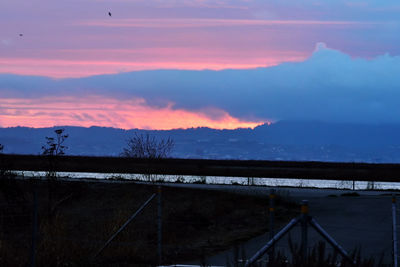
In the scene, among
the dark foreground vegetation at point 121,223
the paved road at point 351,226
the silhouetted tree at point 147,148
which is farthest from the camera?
the silhouetted tree at point 147,148

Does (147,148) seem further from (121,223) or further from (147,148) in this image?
(121,223)

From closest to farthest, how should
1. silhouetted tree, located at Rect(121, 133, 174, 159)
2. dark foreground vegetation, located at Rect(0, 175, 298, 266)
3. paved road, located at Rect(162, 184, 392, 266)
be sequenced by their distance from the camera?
dark foreground vegetation, located at Rect(0, 175, 298, 266)
paved road, located at Rect(162, 184, 392, 266)
silhouetted tree, located at Rect(121, 133, 174, 159)

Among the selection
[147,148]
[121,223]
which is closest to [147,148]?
[147,148]

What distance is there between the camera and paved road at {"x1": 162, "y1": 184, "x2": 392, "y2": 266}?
60.1ft

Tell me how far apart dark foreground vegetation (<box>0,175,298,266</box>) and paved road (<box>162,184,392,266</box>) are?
1.02 m

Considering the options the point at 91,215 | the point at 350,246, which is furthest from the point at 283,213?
the point at 91,215

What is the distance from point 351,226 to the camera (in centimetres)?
2228

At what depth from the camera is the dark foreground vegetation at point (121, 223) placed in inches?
676

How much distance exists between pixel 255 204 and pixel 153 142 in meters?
19.2

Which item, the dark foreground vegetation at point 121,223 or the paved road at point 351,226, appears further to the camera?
the paved road at point 351,226

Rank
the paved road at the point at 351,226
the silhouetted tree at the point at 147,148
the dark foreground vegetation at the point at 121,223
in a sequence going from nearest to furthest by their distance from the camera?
the dark foreground vegetation at the point at 121,223 → the paved road at the point at 351,226 → the silhouetted tree at the point at 147,148

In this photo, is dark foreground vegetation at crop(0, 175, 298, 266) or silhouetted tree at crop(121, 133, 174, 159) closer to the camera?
dark foreground vegetation at crop(0, 175, 298, 266)

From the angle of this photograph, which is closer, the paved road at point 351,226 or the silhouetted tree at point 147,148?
the paved road at point 351,226

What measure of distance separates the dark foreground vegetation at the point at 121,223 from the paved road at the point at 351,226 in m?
1.02
